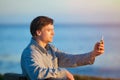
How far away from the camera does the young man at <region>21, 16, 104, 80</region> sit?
188 centimetres

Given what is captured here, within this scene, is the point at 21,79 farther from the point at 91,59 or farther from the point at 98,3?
the point at 98,3

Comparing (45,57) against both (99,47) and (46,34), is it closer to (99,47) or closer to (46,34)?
(46,34)

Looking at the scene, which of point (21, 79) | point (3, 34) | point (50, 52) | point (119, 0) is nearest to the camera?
point (21, 79)

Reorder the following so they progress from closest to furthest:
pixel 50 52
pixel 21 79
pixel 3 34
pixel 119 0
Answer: pixel 21 79 → pixel 50 52 → pixel 119 0 → pixel 3 34

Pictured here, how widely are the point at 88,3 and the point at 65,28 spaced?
0.25 m

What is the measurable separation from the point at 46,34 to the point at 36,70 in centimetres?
25

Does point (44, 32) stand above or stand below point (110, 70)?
above

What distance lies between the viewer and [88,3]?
8.84 ft

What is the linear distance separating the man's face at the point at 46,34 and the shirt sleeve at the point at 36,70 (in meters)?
0.12

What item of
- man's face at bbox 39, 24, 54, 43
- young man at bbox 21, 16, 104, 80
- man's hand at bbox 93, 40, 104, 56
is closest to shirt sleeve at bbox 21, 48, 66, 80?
young man at bbox 21, 16, 104, 80

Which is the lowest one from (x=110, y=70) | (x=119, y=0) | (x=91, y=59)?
(x=110, y=70)

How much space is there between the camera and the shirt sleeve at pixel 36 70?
1.86 meters

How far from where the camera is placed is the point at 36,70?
1.87m

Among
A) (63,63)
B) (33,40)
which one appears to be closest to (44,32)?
(33,40)
